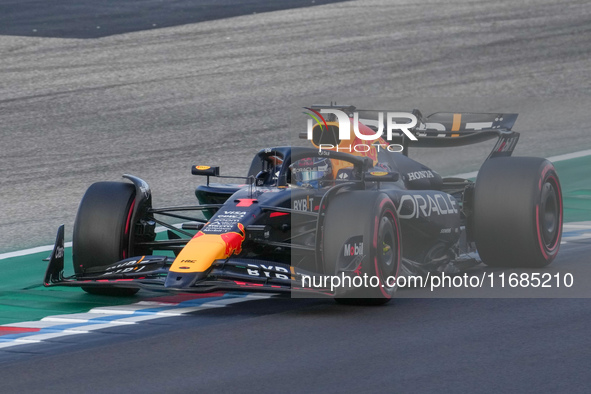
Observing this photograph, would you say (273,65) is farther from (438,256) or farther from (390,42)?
(438,256)

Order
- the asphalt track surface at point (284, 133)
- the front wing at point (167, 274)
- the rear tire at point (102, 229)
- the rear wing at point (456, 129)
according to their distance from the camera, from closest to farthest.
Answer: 1. the asphalt track surface at point (284, 133)
2. the front wing at point (167, 274)
3. the rear tire at point (102, 229)
4. the rear wing at point (456, 129)

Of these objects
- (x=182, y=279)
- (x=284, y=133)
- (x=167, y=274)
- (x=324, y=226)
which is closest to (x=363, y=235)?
(x=324, y=226)

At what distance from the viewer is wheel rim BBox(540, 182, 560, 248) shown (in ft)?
30.6

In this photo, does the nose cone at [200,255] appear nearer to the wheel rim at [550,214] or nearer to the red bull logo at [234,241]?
the red bull logo at [234,241]

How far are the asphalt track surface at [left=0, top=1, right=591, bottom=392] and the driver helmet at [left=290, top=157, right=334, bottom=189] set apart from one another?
0.94 m

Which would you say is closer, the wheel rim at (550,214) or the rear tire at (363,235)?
the rear tire at (363,235)

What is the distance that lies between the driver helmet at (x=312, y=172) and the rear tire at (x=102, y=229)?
4.07 feet

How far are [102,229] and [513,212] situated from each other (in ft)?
10.4

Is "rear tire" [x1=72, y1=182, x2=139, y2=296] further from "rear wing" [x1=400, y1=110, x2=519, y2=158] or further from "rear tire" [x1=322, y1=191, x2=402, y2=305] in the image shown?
"rear wing" [x1=400, y1=110, x2=519, y2=158]

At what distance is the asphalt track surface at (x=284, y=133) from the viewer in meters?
6.42

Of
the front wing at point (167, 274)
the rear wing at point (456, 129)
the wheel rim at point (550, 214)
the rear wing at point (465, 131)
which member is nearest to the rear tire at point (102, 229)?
the front wing at point (167, 274)

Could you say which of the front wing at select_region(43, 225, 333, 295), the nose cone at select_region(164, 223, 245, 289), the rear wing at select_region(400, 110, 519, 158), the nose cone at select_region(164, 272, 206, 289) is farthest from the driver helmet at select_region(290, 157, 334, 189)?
the rear wing at select_region(400, 110, 519, 158)

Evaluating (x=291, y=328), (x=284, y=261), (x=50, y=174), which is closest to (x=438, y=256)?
(x=284, y=261)

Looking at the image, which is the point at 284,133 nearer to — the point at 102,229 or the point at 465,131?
the point at 465,131
